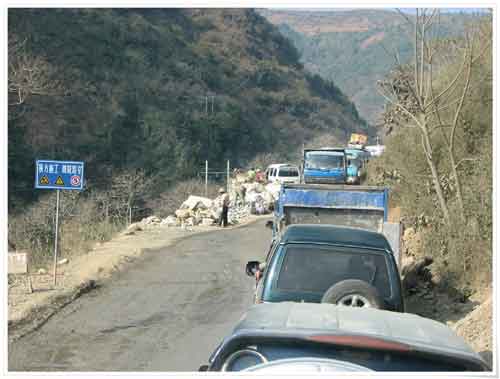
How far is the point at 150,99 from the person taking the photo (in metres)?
58.2

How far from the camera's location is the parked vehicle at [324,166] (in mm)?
29547

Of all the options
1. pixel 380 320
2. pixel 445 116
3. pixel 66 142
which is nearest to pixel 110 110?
pixel 66 142

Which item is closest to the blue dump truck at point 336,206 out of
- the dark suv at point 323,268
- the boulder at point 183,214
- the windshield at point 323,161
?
the dark suv at point 323,268

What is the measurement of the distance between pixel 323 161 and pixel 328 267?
75.0ft

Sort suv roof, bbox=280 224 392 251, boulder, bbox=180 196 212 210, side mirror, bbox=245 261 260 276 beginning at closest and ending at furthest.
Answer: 1. suv roof, bbox=280 224 392 251
2. side mirror, bbox=245 261 260 276
3. boulder, bbox=180 196 212 210

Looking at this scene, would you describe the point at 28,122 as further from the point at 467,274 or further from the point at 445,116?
the point at 467,274

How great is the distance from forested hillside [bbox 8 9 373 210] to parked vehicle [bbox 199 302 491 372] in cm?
3202

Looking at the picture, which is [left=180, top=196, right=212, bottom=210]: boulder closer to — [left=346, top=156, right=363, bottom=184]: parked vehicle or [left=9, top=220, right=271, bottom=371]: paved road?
[left=346, top=156, right=363, bottom=184]: parked vehicle

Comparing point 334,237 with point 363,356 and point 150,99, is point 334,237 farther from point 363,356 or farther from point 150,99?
point 150,99

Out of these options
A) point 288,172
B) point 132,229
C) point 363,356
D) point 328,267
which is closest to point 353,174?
point 288,172

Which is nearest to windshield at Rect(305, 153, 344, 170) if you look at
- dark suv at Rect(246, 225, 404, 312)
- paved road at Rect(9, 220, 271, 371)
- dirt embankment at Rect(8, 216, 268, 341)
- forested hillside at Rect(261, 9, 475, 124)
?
dirt embankment at Rect(8, 216, 268, 341)

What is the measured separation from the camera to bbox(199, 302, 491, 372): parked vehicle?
11.4 ft

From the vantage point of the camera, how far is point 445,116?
19.0m
